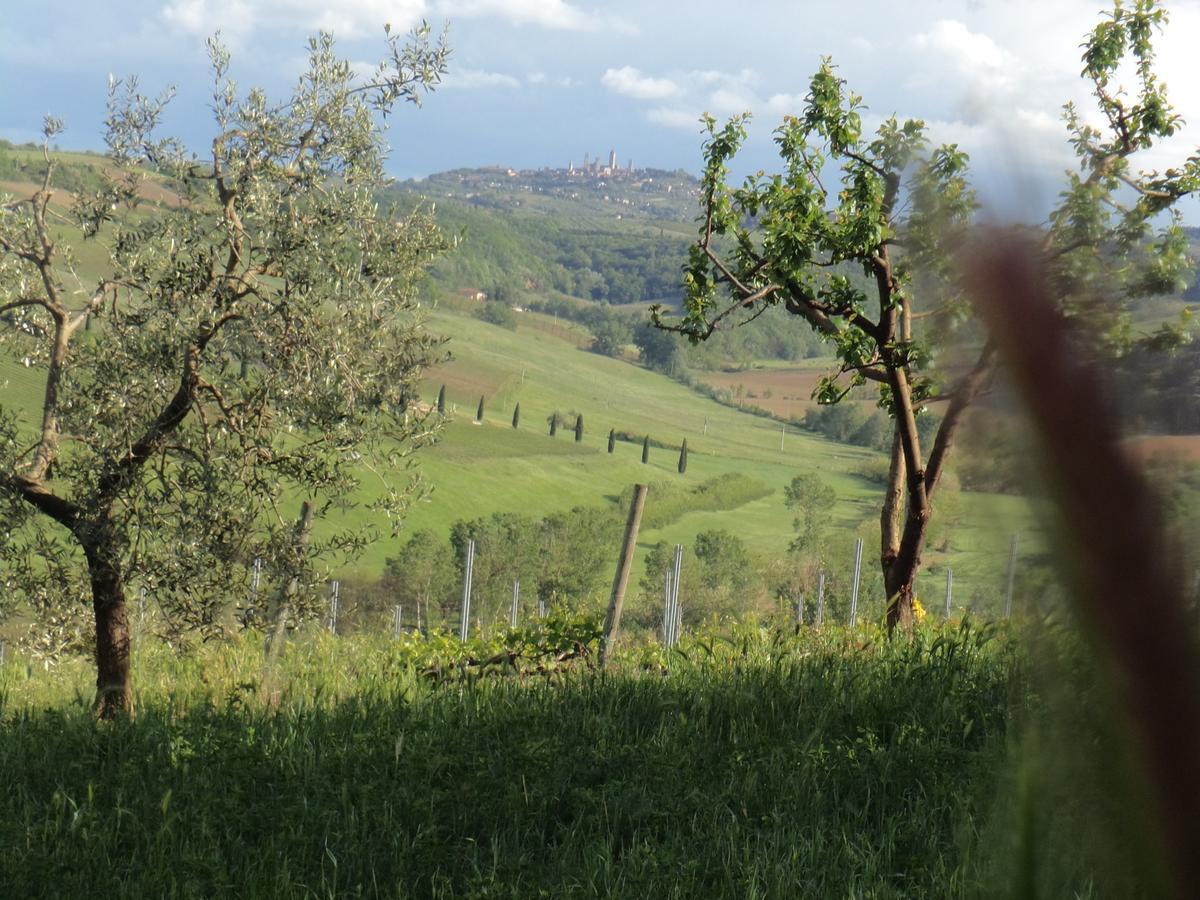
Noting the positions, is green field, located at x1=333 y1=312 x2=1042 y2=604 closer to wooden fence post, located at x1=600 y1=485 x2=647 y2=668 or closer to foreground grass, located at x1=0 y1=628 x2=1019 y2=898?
wooden fence post, located at x1=600 y1=485 x2=647 y2=668

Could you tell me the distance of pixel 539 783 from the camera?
5.64 meters

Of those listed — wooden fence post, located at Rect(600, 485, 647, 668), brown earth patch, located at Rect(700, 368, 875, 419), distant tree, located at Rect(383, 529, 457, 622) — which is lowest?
Answer: distant tree, located at Rect(383, 529, 457, 622)

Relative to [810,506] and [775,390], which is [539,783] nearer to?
[810,506]

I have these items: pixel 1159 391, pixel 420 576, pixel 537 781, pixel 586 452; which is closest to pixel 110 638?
pixel 537 781

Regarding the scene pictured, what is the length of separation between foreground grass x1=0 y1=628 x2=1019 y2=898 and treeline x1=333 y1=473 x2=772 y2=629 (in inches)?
2332

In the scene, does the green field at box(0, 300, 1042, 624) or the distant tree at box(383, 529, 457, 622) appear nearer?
the distant tree at box(383, 529, 457, 622)

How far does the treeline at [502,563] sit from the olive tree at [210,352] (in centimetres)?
5757

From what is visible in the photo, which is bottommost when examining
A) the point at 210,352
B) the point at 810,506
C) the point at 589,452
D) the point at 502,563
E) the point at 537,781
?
the point at 502,563

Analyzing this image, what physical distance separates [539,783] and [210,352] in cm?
444

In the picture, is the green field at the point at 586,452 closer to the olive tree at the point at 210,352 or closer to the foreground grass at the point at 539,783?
the olive tree at the point at 210,352

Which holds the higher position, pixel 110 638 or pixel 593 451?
pixel 110 638

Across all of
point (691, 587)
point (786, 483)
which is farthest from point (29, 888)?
point (786, 483)

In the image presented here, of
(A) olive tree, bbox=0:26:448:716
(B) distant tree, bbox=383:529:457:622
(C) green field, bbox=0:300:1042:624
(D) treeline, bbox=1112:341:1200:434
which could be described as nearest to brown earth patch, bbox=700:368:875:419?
(C) green field, bbox=0:300:1042:624

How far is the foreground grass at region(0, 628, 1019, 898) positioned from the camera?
4758 mm
